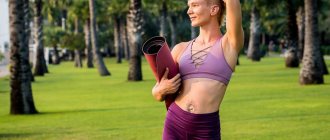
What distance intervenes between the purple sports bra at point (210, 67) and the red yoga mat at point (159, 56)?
0.07 meters

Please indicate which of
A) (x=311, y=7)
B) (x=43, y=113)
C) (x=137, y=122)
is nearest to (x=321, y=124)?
(x=137, y=122)

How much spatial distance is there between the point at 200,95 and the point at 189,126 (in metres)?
0.23

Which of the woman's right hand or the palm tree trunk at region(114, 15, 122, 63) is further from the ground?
the woman's right hand

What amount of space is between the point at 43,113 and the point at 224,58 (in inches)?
515

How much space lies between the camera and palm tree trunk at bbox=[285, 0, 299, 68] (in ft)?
124

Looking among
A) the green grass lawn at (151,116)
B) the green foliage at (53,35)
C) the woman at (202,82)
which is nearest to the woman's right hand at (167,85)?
the woman at (202,82)

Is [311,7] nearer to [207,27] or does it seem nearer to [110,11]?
[207,27]

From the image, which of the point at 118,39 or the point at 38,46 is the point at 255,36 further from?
the point at 38,46

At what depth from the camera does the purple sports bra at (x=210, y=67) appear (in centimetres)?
486

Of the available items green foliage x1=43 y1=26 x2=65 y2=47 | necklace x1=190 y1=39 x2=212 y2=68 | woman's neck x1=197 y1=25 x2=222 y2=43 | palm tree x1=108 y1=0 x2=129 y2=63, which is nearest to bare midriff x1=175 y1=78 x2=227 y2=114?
necklace x1=190 y1=39 x2=212 y2=68

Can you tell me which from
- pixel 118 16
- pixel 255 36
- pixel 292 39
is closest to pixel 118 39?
pixel 118 16

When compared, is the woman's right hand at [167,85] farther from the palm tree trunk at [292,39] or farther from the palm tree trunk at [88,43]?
the palm tree trunk at [88,43]

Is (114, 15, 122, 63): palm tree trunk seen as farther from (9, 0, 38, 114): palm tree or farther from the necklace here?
the necklace

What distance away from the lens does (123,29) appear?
73.4 meters
